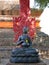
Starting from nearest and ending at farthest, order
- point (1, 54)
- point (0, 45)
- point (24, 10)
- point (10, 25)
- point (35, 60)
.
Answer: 1. point (35, 60)
2. point (1, 54)
3. point (0, 45)
4. point (24, 10)
5. point (10, 25)

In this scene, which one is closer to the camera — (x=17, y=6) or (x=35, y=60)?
(x=35, y=60)

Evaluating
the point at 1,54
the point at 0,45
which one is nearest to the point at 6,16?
the point at 0,45

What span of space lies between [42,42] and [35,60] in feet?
17.6

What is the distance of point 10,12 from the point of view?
57.0ft

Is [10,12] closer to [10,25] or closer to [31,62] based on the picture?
[10,25]

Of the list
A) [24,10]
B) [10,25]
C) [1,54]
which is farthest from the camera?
[10,25]

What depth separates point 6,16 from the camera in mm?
17203

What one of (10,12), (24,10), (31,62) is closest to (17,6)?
(10,12)

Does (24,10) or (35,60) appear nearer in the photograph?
(35,60)

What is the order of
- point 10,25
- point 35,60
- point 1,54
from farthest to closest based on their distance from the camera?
point 10,25
point 1,54
point 35,60

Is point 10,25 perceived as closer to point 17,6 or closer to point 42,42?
point 17,6

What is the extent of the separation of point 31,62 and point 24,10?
638cm

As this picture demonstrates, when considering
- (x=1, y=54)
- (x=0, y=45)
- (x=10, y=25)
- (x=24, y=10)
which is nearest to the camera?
(x=1, y=54)

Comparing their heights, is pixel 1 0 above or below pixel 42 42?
above
